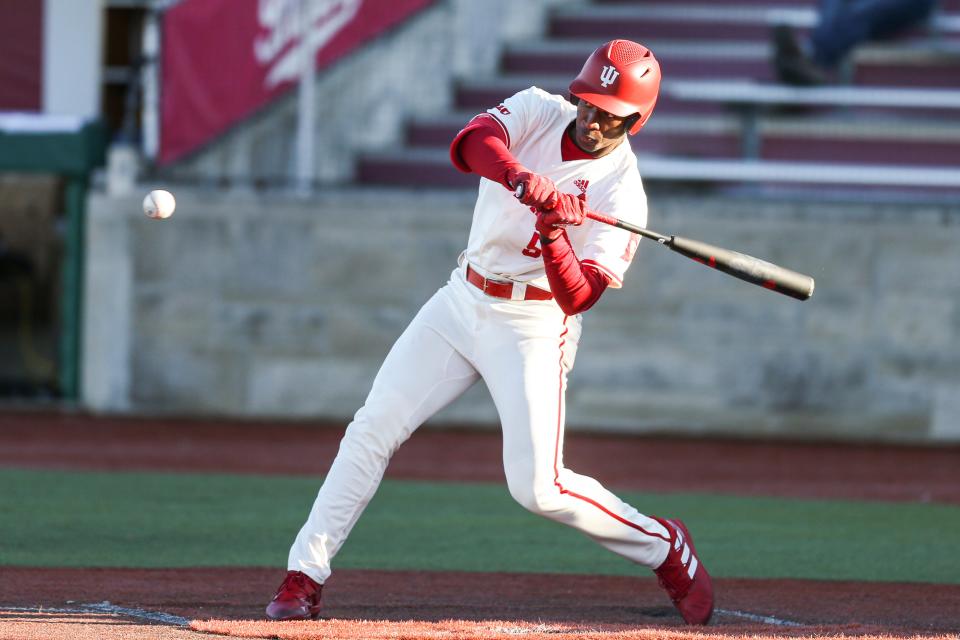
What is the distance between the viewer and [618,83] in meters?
4.58

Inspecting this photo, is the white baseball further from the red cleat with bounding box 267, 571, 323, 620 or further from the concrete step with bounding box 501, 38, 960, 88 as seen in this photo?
the concrete step with bounding box 501, 38, 960, 88

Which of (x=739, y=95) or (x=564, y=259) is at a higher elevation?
(x=739, y=95)

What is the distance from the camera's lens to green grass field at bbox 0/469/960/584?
6.05m

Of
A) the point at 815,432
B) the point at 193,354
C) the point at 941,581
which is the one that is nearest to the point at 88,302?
the point at 193,354

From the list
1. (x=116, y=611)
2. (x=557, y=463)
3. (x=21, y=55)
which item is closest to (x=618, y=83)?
(x=557, y=463)

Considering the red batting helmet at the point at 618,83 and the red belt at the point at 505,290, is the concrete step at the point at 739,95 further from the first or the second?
the red belt at the point at 505,290

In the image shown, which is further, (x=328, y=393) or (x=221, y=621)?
(x=328, y=393)

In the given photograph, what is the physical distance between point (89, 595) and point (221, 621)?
2.65ft

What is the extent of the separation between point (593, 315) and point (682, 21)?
547 centimetres

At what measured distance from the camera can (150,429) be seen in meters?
10.3

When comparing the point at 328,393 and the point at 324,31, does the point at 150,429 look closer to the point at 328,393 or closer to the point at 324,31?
the point at 328,393

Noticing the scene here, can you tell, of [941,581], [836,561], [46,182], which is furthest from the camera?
[46,182]

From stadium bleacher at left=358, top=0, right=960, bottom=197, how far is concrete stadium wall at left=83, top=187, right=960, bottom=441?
37.8 inches

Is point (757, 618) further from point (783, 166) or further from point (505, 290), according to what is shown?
point (783, 166)
